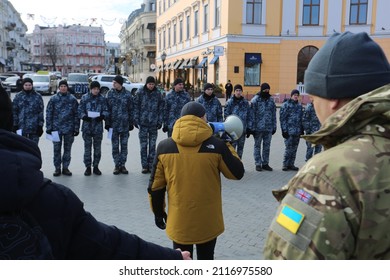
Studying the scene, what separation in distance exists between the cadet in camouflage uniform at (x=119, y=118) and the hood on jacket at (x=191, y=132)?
597 cm

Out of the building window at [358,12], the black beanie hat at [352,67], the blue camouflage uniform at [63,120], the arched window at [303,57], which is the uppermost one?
the building window at [358,12]

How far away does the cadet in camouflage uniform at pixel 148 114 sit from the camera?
380 inches

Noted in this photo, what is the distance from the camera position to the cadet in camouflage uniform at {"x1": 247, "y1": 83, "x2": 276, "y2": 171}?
32.9 ft

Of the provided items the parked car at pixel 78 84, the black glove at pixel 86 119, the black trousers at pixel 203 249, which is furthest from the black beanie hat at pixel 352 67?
the parked car at pixel 78 84

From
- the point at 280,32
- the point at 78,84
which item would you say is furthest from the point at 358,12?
the point at 78,84

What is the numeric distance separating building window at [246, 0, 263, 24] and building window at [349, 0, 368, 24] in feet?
22.3

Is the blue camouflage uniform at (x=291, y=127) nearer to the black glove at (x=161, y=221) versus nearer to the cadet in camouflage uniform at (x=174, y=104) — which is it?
the cadet in camouflage uniform at (x=174, y=104)

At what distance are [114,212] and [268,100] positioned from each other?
5149 mm

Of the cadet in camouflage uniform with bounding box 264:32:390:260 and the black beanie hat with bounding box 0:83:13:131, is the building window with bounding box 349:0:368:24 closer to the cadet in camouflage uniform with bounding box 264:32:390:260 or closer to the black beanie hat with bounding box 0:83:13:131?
the cadet in camouflage uniform with bounding box 264:32:390:260

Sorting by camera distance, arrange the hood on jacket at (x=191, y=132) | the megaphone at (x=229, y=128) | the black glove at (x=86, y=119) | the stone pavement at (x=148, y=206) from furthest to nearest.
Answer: the black glove at (x=86, y=119)
the stone pavement at (x=148, y=206)
the megaphone at (x=229, y=128)
the hood on jacket at (x=191, y=132)

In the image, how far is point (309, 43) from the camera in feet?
102

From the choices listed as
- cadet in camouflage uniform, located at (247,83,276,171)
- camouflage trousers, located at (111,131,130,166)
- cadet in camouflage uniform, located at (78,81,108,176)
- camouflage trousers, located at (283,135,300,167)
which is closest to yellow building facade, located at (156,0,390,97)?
cadet in camouflage uniform, located at (247,83,276,171)

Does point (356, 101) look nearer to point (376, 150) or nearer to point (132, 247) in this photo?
point (376, 150)

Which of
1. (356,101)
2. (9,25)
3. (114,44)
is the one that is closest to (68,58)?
(114,44)
